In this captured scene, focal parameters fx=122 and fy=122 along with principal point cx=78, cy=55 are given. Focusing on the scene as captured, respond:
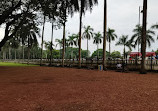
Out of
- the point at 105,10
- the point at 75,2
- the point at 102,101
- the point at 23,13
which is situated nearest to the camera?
the point at 102,101

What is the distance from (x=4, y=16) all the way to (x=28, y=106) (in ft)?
45.9

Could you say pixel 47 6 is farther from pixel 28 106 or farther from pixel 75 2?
pixel 28 106

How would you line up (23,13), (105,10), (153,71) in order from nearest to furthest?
1. (153,71)
2. (23,13)
3. (105,10)

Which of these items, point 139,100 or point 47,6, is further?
point 47,6

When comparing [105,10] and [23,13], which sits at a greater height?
[105,10]

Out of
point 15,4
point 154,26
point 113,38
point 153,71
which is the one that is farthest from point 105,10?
point 113,38

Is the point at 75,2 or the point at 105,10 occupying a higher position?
the point at 75,2

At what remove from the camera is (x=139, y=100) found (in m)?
4.50

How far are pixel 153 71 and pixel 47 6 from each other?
14.0 metres

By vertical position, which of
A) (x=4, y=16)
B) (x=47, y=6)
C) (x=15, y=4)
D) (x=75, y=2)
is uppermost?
(x=75, y=2)

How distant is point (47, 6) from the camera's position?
13.9m

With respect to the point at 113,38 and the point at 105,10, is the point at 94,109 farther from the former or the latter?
the point at 113,38

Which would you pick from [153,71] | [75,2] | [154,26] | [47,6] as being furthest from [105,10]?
[154,26]

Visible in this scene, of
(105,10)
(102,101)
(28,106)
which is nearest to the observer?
(28,106)
